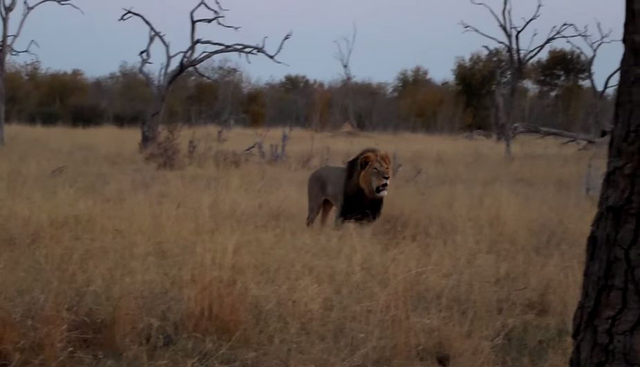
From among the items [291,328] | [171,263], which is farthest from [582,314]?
[171,263]

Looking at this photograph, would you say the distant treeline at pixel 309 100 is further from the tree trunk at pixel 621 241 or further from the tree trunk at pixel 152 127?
the tree trunk at pixel 621 241

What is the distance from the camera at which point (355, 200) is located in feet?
30.9

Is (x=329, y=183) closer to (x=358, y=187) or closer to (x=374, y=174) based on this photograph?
(x=358, y=187)

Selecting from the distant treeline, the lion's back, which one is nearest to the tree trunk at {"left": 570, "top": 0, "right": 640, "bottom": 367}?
the lion's back

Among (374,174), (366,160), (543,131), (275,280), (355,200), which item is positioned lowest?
(275,280)

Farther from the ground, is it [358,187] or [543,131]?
[543,131]

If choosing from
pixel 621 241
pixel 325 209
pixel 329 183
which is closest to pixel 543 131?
pixel 325 209

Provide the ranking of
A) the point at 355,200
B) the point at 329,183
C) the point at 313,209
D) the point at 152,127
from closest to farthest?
1. the point at 355,200
2. the point at 329,183
3. the point at 313,209
4. the point at 152,127

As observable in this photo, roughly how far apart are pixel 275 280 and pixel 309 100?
43211 millimetres

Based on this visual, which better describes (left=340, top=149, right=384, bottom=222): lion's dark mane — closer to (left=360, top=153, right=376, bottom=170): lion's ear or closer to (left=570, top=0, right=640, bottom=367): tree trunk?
(left=360, top=153, right=376, bottom=170): lion's ear

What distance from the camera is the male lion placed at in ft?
30.5

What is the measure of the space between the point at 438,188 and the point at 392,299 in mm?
8244

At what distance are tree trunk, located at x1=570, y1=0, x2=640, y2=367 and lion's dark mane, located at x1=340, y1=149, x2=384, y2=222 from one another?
6.19 metres

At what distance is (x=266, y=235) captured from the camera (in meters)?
8.10
